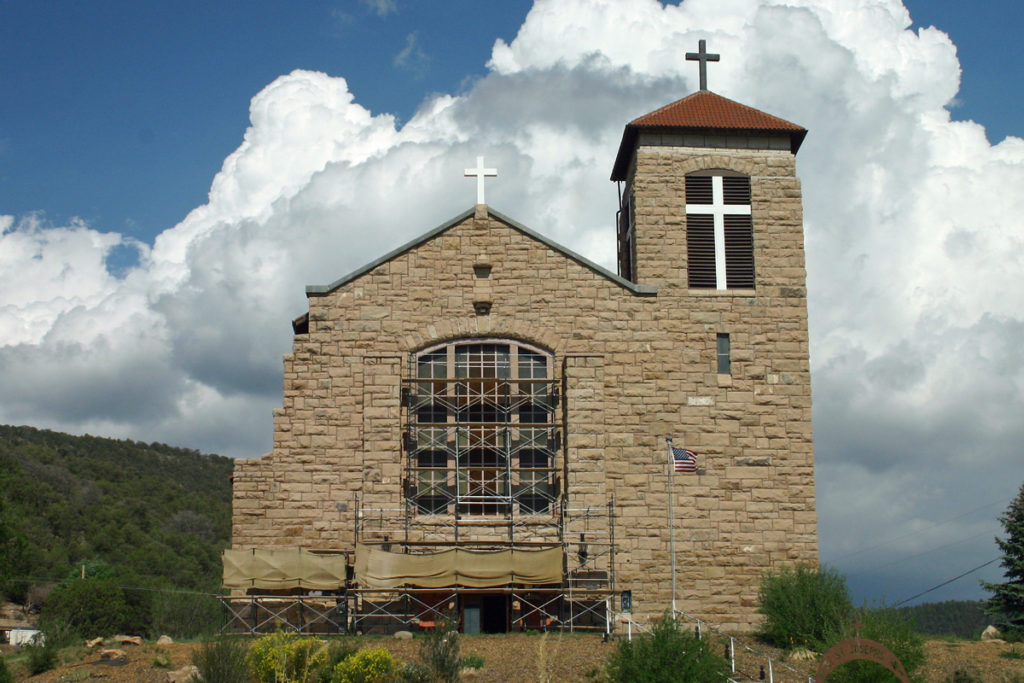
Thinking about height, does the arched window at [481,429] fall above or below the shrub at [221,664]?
above

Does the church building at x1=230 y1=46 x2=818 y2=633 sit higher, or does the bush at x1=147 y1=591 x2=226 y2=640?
the church building at x1=230 y1=46 x2=818 y2=633

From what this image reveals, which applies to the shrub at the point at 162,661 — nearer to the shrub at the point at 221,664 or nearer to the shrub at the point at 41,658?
the shrub at the point at 41,658

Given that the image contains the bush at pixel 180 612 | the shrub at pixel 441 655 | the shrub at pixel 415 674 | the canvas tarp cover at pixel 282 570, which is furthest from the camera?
the bush at pixel 180 612

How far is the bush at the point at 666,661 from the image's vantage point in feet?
53.8

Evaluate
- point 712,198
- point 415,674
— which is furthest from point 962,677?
point 712,198

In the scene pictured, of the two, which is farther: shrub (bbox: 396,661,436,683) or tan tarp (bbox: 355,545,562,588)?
tan tarp (bbox: 355,545,562,588)

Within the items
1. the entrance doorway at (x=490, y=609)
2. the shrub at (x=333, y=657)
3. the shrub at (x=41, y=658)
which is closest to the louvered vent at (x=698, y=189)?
the entrance doorway at (x=490, y=609)

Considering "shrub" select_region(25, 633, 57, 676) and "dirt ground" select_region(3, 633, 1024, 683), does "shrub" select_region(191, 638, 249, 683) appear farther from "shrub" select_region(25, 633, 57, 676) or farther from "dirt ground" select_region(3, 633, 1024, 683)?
"shrub" select_region(25, 633, 57, 676)

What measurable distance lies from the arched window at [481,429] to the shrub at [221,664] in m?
9.85

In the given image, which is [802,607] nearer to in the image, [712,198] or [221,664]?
[712,198]

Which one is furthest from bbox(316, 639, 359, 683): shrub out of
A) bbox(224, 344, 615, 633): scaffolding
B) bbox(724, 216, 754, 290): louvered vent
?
bbox(724, 216, 754, 290): louvered vent

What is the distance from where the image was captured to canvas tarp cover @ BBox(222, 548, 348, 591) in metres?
24.5

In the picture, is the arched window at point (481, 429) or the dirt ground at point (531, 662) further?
the arched window at point (481, 429)

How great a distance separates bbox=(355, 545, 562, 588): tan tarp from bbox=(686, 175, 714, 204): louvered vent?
996cm
